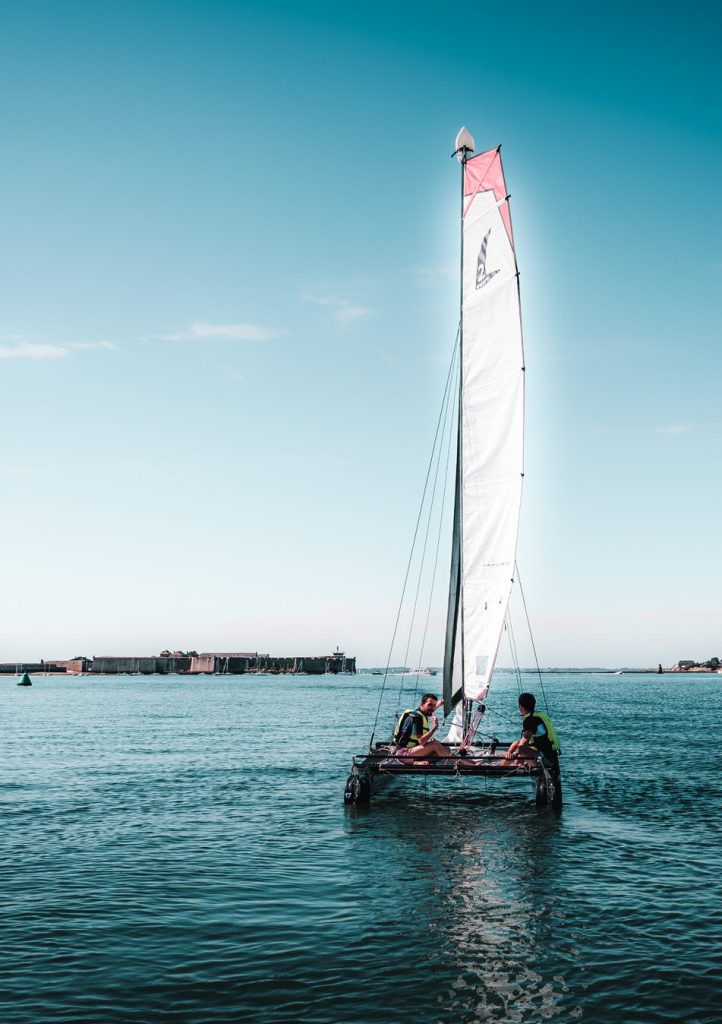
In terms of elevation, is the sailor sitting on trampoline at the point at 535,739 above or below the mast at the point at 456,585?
below

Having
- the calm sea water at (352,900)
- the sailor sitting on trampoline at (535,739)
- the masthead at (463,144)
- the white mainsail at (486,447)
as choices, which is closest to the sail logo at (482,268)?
the white mainsail at (486,447)

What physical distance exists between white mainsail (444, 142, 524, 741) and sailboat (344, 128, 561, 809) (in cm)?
3

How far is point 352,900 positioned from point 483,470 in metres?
11.8

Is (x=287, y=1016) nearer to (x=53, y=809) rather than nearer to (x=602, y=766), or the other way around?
(x=53, y=809)

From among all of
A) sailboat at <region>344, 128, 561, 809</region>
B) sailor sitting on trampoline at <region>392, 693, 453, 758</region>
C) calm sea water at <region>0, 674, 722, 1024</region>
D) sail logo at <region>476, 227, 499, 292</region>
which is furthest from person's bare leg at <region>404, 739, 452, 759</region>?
sail logo at <region>476, 227, 499, 292</region>

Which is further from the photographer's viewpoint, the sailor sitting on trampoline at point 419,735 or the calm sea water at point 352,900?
the sailor sitting on trampoline at point 419,735

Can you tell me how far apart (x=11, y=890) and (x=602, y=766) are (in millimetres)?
22867

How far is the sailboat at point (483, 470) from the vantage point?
21078 millimetres

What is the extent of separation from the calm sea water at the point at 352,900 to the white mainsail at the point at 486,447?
14.2 feet

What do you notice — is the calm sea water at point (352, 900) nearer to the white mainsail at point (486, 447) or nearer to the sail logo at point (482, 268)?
the white mainsail at point (486, 447)

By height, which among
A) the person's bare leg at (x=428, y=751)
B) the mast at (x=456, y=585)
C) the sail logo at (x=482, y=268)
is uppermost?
the sail logo at (x=482, y=268)

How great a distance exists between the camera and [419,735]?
2059 cm

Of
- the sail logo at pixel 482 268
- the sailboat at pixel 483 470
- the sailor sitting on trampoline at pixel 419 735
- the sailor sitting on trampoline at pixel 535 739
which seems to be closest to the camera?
the sailor sitting on trampoline at pixel 419 735

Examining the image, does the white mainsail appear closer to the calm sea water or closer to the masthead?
the masthead
